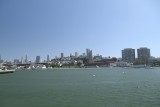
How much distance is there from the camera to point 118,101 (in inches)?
1259

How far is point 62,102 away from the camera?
31641 mm

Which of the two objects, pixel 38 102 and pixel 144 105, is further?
pixel 38 102

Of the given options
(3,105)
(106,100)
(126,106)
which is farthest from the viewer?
(106,100)

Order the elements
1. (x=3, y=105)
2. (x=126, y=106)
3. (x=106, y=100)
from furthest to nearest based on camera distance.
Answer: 1. (x=106, y=100)
2. (x=3, y=105)
3. (x=126, y=106)

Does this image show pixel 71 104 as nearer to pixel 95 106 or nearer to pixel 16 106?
pixel 95 106

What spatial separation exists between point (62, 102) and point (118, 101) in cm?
663

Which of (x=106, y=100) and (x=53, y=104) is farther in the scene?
(x=106, y=100)

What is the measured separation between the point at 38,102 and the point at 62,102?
2.89 metres

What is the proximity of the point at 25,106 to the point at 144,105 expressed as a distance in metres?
13.0

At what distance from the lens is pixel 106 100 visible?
3306cm

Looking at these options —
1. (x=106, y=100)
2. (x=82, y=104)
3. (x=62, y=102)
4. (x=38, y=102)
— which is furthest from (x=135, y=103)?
(x=38, y=102)

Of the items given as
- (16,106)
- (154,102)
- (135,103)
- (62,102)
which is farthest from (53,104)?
(154,102)

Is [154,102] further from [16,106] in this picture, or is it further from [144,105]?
[16,106]

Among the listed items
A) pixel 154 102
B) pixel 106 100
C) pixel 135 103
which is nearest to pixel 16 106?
pixel 106 100
